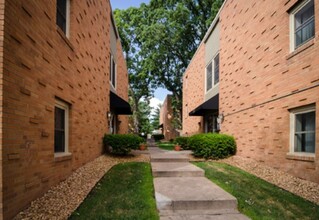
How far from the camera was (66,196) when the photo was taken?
5121 millimetres

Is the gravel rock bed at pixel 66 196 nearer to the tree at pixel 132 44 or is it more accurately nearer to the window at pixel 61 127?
the window at pixel 61 127

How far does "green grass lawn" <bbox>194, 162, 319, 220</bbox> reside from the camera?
4.59 metres

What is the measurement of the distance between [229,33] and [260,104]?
5230 millimetres

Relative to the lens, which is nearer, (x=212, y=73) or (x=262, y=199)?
(x=262, y=199)

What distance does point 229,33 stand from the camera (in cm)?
1253

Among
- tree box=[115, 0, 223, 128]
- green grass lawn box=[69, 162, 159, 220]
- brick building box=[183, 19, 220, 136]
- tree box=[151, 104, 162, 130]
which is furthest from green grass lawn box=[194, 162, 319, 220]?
tree box=[151, 104, 162, 130]

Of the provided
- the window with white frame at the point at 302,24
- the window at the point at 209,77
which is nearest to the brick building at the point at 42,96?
the window with white frame at the point at 302,24

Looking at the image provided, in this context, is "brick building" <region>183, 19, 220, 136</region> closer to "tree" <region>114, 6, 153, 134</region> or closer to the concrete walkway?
the concrete walkway

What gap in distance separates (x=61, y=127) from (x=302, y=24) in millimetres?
7427

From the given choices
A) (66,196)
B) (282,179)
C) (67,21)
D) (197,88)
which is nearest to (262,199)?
(282,179)

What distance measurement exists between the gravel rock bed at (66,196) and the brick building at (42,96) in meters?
0.16

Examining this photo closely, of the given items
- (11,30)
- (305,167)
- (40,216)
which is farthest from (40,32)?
(305,167)

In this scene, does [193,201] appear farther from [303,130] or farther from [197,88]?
[197,88]

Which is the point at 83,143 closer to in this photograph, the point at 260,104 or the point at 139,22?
the point at 260,104
